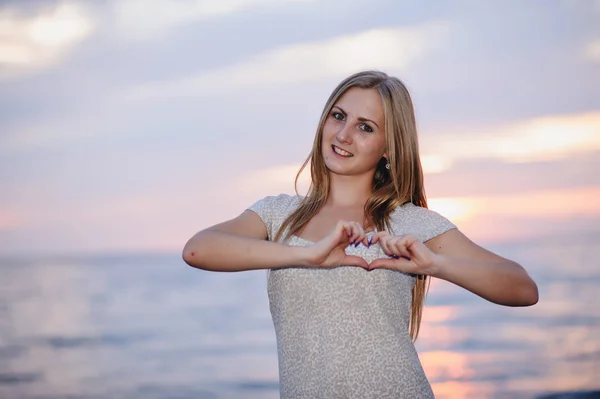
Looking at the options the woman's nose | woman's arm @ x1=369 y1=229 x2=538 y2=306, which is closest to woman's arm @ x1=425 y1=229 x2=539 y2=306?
woman's arm @ x1=369 y1=229 x2=538 y2=306

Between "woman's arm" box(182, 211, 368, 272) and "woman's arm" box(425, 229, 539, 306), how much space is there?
0.29 m

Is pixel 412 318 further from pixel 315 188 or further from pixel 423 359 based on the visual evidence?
pixel 423 359

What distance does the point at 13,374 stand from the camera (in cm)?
977

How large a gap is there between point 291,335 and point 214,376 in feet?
22.1

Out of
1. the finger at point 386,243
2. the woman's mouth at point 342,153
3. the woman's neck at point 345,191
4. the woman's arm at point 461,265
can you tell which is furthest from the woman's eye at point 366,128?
the finger at point 386,243

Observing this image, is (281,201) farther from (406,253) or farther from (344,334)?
(406,253)

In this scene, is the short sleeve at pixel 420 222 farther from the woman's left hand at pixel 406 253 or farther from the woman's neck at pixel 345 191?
the woman's left hand at pixel 406 253

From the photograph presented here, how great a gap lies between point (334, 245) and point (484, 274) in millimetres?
587

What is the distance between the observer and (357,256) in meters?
2.99

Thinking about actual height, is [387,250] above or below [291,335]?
above

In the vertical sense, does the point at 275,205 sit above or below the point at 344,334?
above

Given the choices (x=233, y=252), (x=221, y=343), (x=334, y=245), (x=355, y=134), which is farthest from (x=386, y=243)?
(x=221, y=343)

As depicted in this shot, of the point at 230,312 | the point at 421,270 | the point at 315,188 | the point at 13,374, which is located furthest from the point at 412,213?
the point at 230,312

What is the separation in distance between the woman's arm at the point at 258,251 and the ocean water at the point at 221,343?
5.62 m
